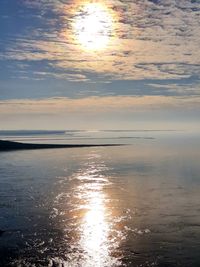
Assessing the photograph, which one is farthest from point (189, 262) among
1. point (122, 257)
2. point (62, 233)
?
point (62, 233)

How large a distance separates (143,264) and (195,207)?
10.9 metres

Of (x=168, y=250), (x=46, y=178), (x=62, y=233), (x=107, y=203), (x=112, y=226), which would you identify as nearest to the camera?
(x=168, y=250)

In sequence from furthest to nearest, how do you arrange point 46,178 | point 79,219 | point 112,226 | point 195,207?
point 46,178 < point 195,207 < point 79,219 < point 112,226

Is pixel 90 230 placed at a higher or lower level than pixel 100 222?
lower

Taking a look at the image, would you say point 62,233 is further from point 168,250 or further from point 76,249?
point 168,250

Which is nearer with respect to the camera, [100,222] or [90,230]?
[90,230]

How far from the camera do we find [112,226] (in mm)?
22219

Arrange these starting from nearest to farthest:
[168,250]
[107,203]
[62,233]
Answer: [168,250]
[62,233]
[107,203]

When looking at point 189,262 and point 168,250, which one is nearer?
point 189,262

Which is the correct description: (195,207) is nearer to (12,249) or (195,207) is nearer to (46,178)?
(12,249)

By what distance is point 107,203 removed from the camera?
28.3 meters

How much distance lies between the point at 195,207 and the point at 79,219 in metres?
8.05

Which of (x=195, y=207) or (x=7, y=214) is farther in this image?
(x=195, y=207)

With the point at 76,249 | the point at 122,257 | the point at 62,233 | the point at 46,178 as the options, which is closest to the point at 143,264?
the point at 122,257
